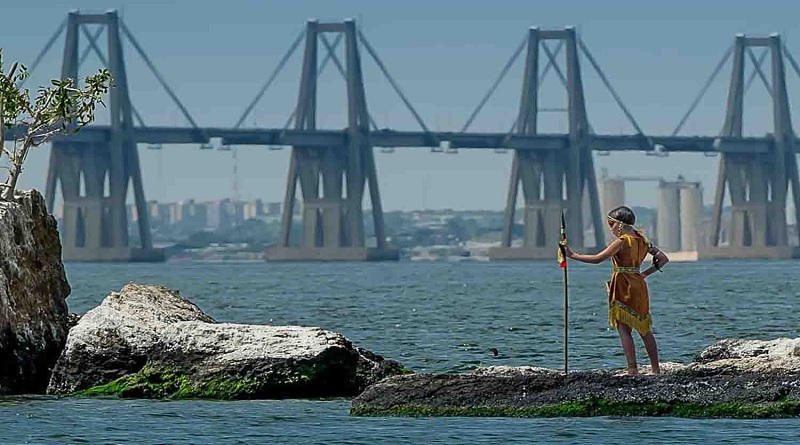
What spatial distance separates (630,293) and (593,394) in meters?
0.66

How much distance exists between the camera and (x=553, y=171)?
359 ft

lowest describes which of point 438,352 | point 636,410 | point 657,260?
point 438,352

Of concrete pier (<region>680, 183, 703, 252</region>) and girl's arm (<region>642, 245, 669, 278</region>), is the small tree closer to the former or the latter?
girl's arm (<region>642, 245, 669, 278</region>)

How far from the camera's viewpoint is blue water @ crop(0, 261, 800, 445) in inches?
456

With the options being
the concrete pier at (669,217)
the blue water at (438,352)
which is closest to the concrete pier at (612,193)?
the concrete pier at (669,217)

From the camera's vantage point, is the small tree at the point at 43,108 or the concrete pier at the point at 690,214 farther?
the concrete pier at the point at 690,214

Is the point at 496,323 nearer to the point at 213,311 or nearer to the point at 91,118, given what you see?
the point at 213,311

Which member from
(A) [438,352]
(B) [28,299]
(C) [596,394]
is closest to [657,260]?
(C) [596,394]

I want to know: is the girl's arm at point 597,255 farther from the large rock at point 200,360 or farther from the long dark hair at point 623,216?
the large rock at point 200,360

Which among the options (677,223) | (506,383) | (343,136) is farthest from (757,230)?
(506,383)

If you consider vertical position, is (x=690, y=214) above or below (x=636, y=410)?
above

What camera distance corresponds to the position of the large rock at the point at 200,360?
44.6 ft

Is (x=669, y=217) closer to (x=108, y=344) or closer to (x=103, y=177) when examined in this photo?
(x=103, y=177)

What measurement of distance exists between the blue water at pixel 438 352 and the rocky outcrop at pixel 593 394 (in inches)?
3.8
